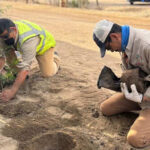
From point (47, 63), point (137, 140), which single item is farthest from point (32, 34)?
point (137, 140)

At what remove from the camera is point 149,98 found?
322 centimetres

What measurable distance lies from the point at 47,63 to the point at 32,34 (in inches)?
33.0

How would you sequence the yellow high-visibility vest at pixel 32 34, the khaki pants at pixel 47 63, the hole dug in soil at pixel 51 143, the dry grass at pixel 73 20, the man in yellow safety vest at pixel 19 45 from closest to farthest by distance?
the hole dug in soil at pixel 51 143 → the man in yellow safety vest at pixel 19 45 → the yellow high-visibility vest at pixel 32 34 → the khaki pants at pixel 47 63 → the dry grass at pixel 73 20

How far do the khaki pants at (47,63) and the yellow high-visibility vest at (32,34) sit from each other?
0.12 metres

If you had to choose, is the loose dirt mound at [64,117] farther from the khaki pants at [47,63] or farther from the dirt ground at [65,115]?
the khaki pants at [47,63]

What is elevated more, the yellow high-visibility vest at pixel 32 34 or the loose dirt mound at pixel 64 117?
the yellow high-visibility vest at pixel 32 34

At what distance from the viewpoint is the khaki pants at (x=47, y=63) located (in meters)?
4.82

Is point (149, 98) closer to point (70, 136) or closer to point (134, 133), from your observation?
point (134, 133)

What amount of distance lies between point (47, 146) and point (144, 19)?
853cm

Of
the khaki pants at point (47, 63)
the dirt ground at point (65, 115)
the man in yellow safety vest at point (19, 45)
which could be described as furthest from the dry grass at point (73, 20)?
the man in yellow safety vest at point (19, 45)

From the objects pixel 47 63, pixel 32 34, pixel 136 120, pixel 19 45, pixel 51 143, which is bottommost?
pixel 51 143

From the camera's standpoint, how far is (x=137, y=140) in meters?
3.10

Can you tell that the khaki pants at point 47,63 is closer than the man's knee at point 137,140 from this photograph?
No

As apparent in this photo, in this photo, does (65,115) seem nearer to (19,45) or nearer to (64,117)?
(64,117)
